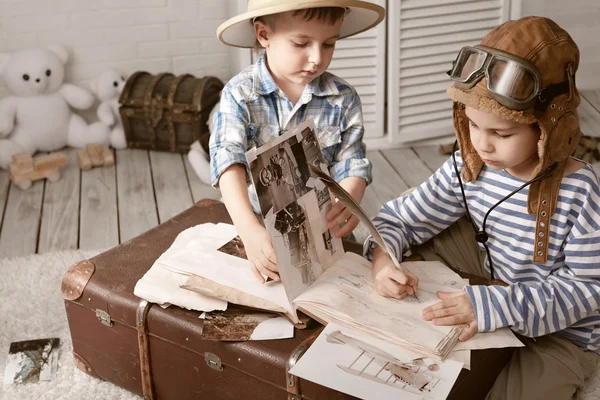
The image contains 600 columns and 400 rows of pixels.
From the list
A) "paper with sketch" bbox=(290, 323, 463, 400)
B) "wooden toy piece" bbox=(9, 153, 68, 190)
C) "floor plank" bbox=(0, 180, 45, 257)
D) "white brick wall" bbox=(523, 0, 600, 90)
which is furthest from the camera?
"white brick wall" bbox=(523, 0, 600, 90)

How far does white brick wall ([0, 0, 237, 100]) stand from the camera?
10.1 ft

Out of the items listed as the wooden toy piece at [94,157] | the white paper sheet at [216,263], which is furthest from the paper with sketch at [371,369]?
the wooden toy piece at [94,157]

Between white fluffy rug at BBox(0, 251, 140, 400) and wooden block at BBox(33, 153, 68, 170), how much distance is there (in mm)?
677

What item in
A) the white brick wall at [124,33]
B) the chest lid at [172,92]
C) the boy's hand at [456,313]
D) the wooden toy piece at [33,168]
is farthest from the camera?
the white brick wall at [124,33]

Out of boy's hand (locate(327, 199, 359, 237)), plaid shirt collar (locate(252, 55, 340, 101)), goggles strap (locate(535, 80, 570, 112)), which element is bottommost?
boy's hand (locate(327, 199, 359, 237))

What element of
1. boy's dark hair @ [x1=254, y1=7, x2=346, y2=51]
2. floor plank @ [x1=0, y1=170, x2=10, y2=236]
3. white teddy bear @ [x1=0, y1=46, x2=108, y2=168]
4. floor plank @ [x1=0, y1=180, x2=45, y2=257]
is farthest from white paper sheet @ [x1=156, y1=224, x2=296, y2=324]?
white teddy bear @ [x1=0, y1=46, x2=108, y2=168]

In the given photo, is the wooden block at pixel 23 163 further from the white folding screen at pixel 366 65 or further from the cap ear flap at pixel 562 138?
the cap ear flap at pixel 562 138

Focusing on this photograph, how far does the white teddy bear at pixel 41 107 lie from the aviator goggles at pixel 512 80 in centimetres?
214

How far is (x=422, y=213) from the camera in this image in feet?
5.32

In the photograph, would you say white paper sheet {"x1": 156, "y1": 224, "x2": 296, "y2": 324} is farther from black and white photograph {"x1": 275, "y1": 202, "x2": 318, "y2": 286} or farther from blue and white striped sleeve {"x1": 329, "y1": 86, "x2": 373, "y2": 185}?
blue and white striped sleeve {"x1": 329, "y1": 86, "x2": 373, "y2": 185}

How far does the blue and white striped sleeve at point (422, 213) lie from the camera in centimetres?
158

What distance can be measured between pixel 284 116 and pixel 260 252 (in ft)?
1.37

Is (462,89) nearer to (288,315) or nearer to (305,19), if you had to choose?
(305,19)

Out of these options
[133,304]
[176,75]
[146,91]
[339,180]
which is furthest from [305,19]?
[176,75]
